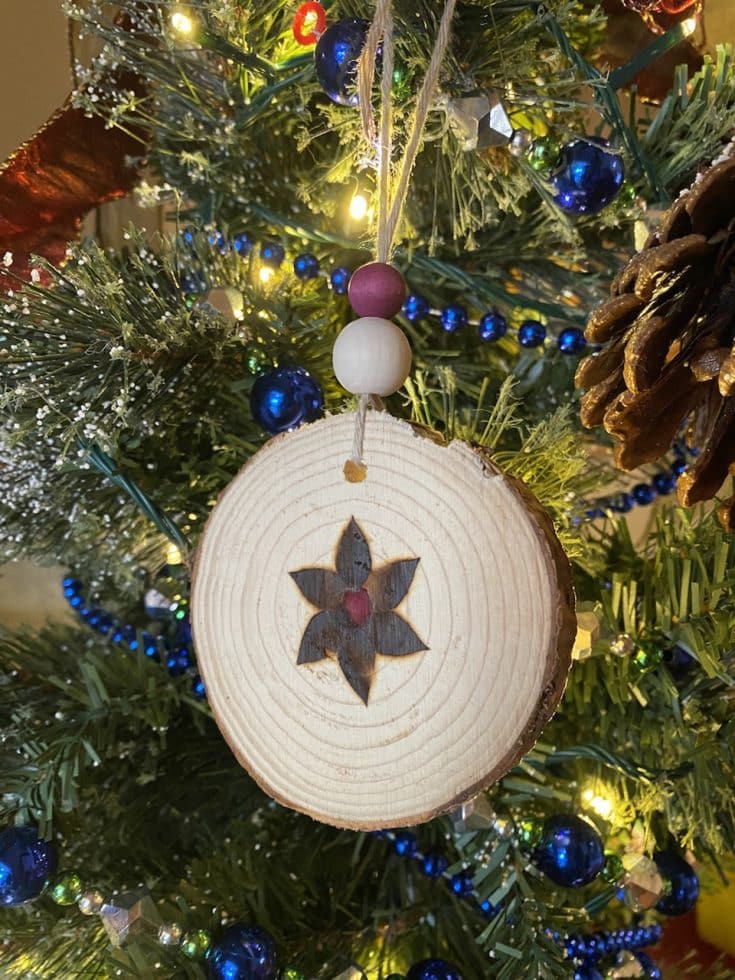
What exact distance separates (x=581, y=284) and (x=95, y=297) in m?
0.30

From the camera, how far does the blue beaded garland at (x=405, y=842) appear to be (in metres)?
0.50

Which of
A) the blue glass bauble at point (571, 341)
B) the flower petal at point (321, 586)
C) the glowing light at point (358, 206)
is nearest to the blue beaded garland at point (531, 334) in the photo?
the blue glass bauble at point (571, 341)

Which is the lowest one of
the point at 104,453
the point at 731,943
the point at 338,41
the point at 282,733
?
the point at 731,943

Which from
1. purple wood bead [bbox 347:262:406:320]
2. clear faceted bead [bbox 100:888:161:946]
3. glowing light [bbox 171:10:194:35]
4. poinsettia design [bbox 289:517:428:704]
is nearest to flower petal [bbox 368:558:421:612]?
poinsettia design [bbox 289:517:428:704]

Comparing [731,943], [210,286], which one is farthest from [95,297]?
[731,943]

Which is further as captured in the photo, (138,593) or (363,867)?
(138,593)

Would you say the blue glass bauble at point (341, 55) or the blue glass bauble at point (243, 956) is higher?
the blue glass bauble at point (341, 55)

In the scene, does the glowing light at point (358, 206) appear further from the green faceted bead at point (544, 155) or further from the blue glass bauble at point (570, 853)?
the blue glass bauble at point (570, 853)

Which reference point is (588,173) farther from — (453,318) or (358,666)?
(358,666)

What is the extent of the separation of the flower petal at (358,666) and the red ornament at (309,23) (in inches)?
12.0

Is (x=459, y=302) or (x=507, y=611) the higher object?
(x=459, y=302)

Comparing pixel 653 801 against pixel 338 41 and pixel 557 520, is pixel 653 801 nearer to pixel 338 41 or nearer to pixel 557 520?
pixel 557 520

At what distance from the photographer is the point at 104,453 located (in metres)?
0.46

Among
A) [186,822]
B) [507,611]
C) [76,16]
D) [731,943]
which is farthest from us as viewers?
[731,943]
